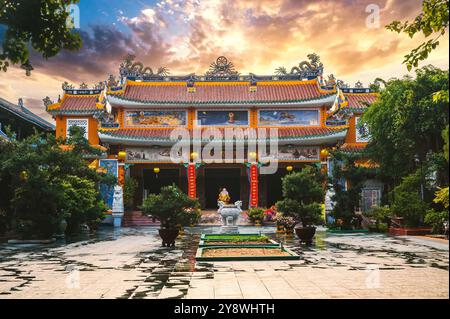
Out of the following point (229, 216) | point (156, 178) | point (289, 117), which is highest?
point (289, 117)

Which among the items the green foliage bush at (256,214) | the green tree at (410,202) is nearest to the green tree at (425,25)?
the green tree at (410,202)

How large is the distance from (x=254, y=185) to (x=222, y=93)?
22.8 ft

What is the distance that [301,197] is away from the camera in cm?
1457

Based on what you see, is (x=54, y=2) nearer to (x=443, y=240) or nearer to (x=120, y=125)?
(x=443, y=240)

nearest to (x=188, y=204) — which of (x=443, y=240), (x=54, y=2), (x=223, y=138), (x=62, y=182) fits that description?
(x=62, y=182)

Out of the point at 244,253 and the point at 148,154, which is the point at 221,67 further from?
the point at 244,253

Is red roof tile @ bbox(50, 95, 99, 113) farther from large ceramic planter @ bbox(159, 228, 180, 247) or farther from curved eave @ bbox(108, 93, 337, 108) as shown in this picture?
large ceramic planter @ bbox(159, 228, 180, 247)

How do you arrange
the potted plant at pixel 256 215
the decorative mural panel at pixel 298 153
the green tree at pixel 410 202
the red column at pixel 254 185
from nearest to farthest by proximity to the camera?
1. the green tree at pixel 410 202
2. the potted plant at pixel 256 215
3. the red column at pixel 254 185
4. the decorative mural panel at pixel 298 153

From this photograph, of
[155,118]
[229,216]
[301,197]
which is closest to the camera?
[301,197]

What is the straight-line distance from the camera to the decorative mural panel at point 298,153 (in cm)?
2773

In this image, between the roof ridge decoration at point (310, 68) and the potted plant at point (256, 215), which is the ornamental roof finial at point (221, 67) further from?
the potted plant at point (256, 215)

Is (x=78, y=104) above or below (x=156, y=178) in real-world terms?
above

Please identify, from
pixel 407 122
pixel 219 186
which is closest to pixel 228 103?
pixel 219 186

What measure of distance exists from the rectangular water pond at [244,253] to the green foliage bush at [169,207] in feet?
6.05
